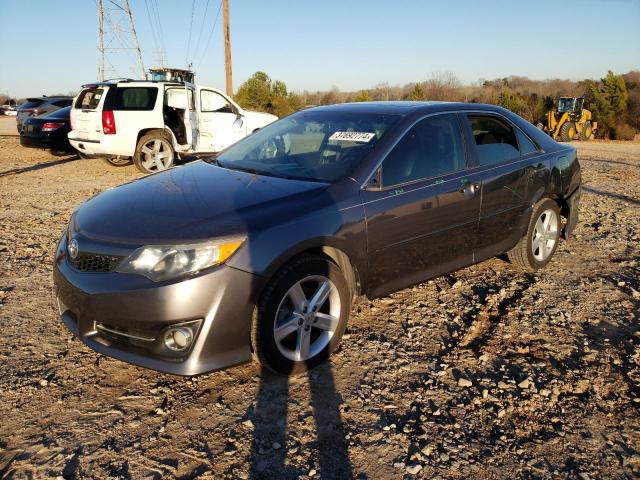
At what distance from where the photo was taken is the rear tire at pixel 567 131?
2334 centimetres

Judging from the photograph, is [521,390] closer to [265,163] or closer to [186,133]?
[265,163]

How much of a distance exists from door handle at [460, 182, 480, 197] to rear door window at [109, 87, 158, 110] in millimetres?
8193

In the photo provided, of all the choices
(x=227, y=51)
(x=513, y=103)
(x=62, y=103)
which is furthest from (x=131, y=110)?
(x=513, y=103)

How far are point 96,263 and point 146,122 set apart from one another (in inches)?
326

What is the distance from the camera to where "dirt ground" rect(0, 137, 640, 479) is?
7.97 ft

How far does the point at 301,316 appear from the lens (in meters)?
3.09

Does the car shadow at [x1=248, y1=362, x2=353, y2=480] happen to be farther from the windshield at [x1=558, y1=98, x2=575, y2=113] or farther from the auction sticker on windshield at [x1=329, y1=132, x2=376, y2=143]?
the windshield at [x1=558, y1=98, x2=575, y2=113]

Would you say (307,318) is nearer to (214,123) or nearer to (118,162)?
(214,123)

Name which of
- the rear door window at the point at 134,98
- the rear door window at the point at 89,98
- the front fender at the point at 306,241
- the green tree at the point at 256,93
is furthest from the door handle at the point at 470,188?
the green tree at the point at 256,93

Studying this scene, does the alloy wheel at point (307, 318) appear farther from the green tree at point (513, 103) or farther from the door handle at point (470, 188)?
the green tree at point (513, 103)

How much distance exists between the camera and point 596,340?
3682mm

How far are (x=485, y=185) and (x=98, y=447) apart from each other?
319cm

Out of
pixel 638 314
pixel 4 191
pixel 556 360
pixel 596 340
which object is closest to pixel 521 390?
pixel 556 360

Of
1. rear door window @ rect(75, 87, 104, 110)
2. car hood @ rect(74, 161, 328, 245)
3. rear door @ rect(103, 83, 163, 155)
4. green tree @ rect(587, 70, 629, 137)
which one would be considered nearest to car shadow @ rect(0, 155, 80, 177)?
rear door window @ rect(75, 87, 104, 110)
